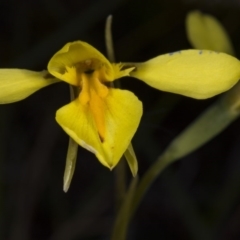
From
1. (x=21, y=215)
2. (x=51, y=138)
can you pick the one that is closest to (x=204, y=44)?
(x=51, y=138)

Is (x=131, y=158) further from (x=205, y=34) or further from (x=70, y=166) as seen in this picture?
(x=205, y=34)

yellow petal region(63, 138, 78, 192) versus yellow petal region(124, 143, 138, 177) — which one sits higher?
yellow petal region(63, 138, 78, 192)

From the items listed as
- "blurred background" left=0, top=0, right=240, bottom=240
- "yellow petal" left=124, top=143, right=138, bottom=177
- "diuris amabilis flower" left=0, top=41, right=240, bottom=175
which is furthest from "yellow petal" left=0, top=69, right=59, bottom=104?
"blurred background" left=0, top=0, right=240, bottom=240

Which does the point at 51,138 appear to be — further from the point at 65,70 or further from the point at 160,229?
the point at 65,70

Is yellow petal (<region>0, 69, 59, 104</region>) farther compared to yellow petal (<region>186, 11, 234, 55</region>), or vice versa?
yellow petal (<region>186, 11, 234, 55</region>)

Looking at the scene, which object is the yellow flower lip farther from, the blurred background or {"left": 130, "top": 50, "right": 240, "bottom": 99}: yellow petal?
the blurred background

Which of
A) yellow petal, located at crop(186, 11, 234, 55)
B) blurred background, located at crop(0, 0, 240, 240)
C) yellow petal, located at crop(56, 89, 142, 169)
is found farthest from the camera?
blurred background, located at crop(0, 0, 240, 240)

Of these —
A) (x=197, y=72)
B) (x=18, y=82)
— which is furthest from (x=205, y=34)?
(x=18, y=82)
